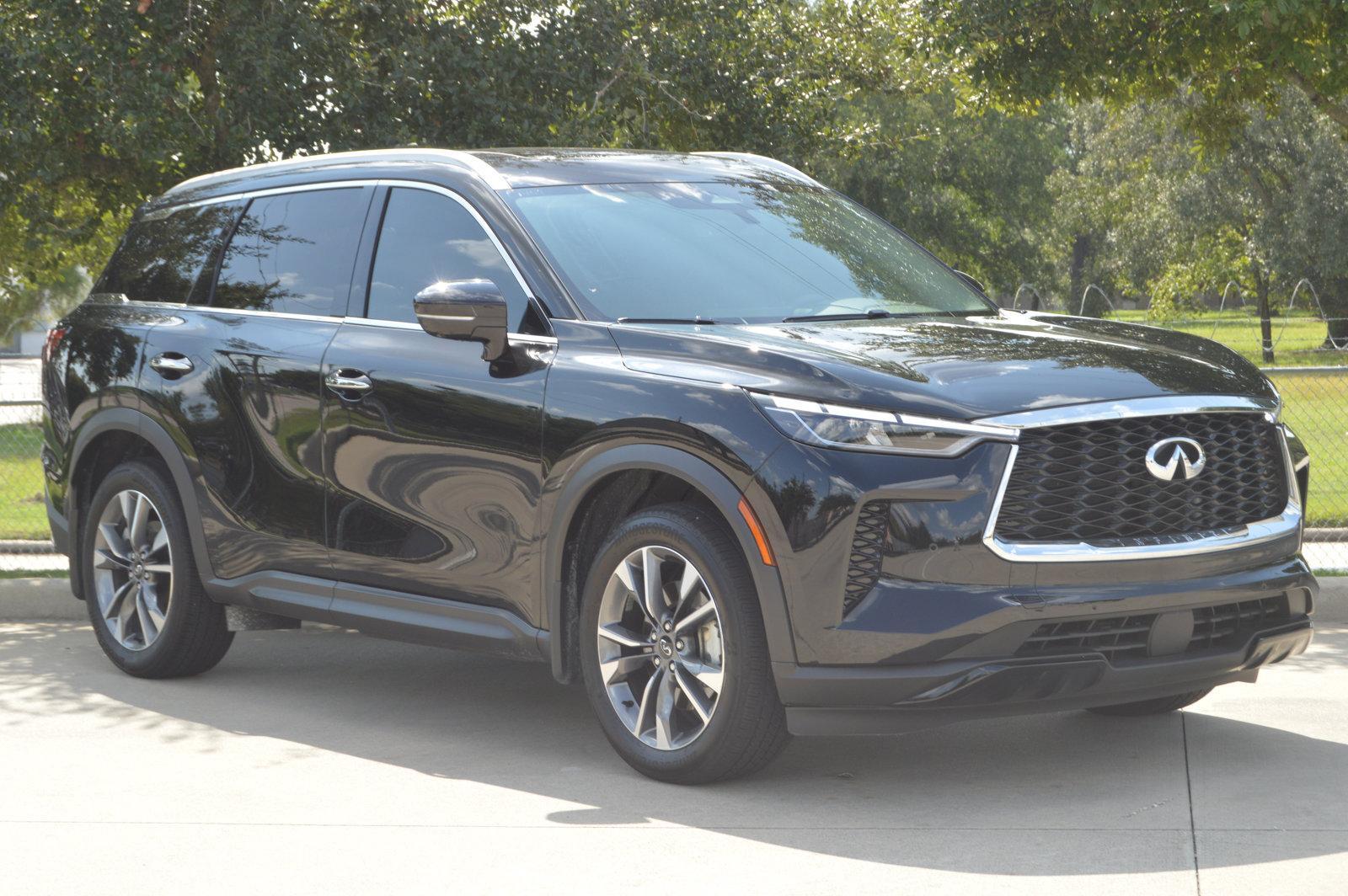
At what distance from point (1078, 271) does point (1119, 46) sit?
7082cm

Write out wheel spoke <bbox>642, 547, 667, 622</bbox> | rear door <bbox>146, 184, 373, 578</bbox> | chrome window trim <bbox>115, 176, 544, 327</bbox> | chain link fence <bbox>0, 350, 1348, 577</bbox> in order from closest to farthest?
wheel spoke <bbox>642, 547, 667, 622</bbox> → chrome window trim <bbox>115, 176, 544, 327</bbox> → rear door <bbox>146, 184, 373, 578</bbox> → chain link fence <bbox>0, 350, 1348, 577</bbox>

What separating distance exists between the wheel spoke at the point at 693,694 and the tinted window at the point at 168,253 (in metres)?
3.22

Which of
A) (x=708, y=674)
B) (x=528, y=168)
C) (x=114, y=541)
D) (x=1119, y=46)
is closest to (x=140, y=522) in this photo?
(x=114, y=541)

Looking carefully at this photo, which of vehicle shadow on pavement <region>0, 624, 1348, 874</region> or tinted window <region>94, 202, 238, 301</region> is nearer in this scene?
vehicle shadow on pavement <region>0, 624, 1348, 874</region>

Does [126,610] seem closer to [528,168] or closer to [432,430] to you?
[432,430]

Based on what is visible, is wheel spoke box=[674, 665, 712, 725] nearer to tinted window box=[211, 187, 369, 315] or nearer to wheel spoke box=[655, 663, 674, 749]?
wheel spoke box=[655, 663, 674, 749]

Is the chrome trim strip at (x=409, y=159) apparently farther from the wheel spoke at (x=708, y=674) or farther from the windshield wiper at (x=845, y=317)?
the wheel spoke at (x=708, y=674)

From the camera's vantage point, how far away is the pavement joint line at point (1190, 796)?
14.6 feet

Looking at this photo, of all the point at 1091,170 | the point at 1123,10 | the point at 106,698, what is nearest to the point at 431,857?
the point at 106,698

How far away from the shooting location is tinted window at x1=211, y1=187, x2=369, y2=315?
669 centimetres

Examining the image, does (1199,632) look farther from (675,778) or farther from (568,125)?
(568,125)

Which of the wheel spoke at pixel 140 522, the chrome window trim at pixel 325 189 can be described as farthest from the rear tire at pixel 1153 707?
the wheel spoke at pixel 140 522

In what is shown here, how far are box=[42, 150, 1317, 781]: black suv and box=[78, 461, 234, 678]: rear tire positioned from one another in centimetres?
2

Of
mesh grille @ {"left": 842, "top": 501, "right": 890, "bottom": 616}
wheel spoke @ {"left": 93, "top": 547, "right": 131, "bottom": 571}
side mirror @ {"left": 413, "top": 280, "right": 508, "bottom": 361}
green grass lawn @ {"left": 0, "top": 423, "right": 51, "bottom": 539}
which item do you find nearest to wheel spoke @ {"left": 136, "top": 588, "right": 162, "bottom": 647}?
wheel spoke @ {"left": 93, "top": 547, "right": 131, "bottom": 571}
